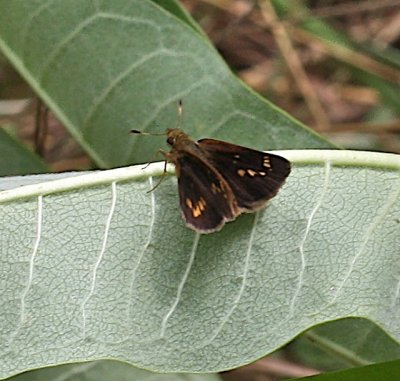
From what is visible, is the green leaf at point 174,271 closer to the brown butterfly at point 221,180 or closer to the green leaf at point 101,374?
the brown butterfly at point 221,180

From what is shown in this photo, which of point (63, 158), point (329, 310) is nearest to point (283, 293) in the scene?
point (329, 310)

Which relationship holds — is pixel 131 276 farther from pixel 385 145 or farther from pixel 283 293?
pixel 385 145

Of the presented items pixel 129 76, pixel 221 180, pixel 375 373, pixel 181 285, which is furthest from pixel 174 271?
pixel 129 76

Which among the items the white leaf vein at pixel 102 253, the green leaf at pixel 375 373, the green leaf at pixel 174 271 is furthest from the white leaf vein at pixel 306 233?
the white leaf vein at pixel 102 253

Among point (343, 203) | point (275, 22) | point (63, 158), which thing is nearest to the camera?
point (343, 203)

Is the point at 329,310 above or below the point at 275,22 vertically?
below

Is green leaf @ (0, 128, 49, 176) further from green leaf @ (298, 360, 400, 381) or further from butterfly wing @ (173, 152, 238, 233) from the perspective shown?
green leaf @ (298, 360, 400, 381)
